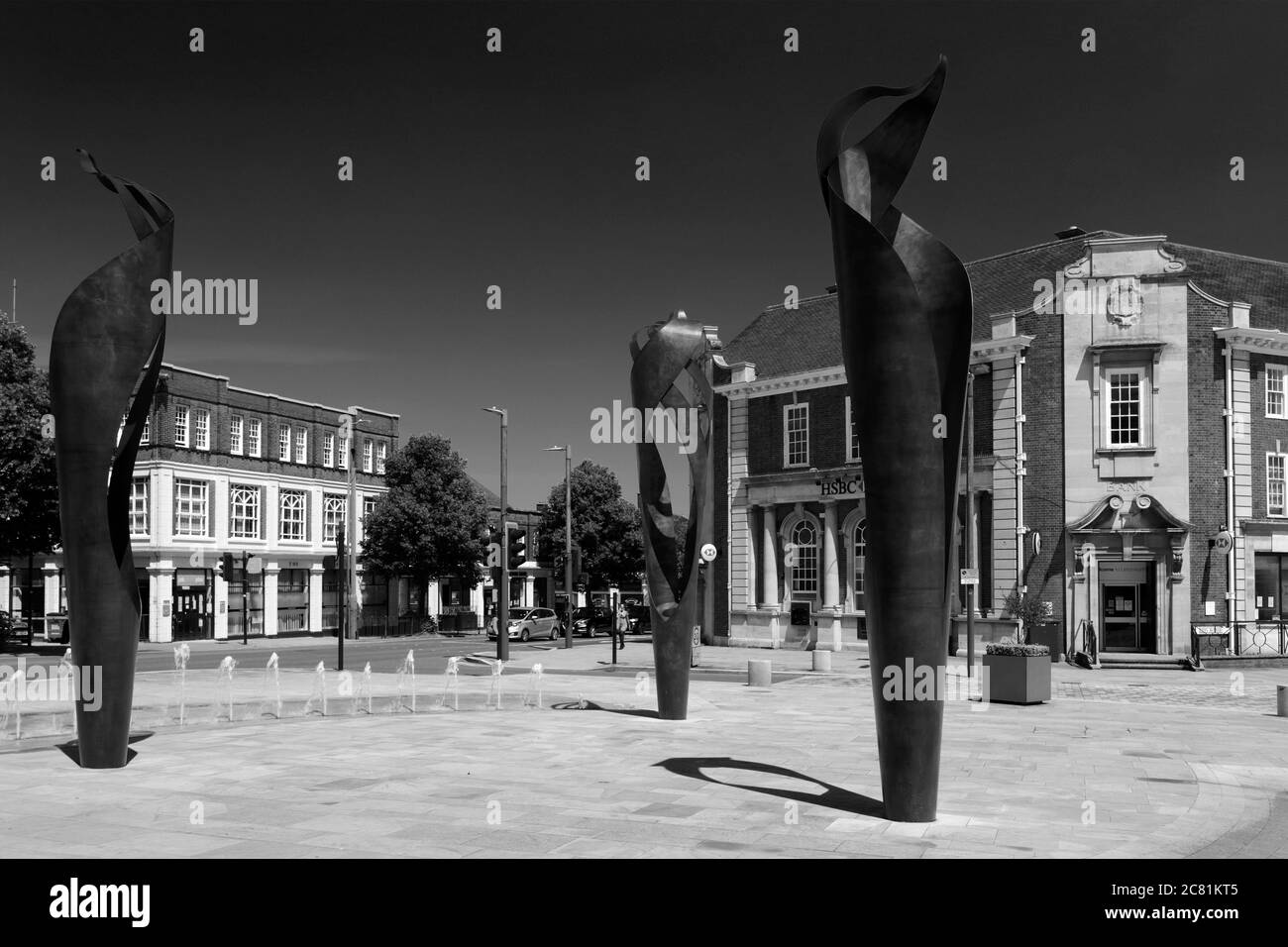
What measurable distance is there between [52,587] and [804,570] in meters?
34.3

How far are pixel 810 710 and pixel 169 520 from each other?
37068mm

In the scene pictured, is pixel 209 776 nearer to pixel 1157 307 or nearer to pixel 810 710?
pixel 810 710

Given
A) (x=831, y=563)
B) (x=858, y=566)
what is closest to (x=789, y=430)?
(x=831, y=563)

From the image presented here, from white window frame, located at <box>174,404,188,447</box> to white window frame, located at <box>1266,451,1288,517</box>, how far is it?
41.9m

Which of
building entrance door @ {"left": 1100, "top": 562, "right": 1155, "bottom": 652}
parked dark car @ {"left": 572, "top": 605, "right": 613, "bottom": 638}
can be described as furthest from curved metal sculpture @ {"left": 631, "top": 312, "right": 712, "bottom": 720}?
parked dark car @ {"left": 572, "top": 605, "right": 613, "bottom": 638}

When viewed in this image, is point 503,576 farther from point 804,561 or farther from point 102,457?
point 102,457

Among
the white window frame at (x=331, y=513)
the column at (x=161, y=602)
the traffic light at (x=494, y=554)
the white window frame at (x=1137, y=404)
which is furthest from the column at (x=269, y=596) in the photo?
the white window frame at (x=1137, y=404)

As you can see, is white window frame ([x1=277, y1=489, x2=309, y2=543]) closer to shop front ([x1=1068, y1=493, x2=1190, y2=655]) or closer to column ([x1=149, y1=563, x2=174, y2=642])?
column ([x1=149, y1=563, x2=174, y2=642])

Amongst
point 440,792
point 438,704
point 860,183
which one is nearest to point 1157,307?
point 438,704

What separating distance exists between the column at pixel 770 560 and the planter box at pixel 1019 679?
841 inches

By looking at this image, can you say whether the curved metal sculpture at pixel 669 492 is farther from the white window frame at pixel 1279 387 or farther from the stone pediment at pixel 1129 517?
the white window frame at pixel 1279 387

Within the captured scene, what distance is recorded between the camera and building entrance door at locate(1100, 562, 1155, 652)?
111 feet
